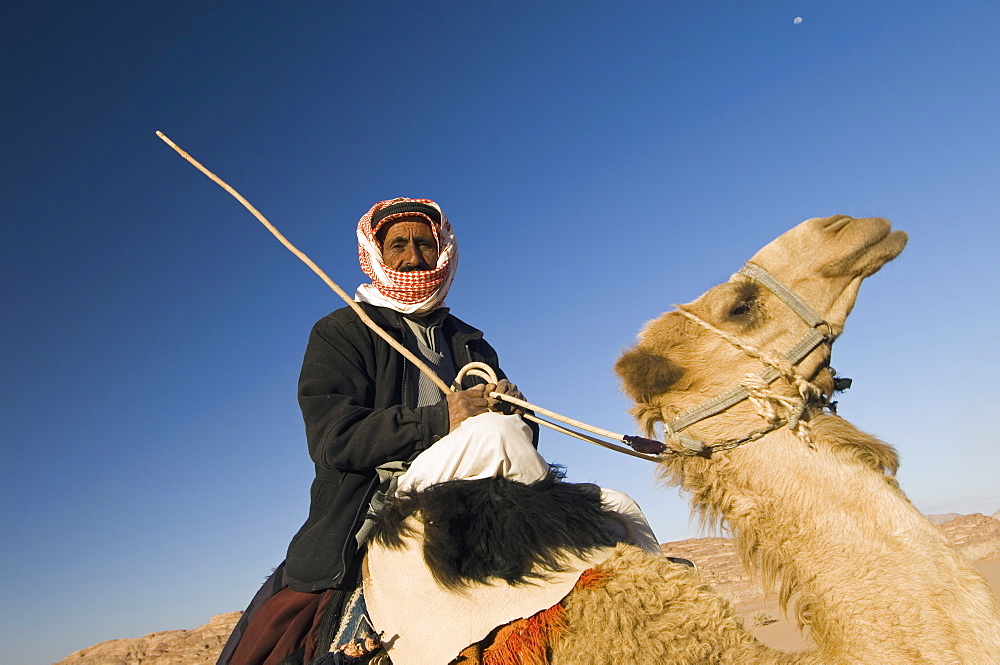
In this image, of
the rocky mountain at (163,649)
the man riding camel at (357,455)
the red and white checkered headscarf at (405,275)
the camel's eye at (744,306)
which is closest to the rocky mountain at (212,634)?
the rocky mountain at (163,649)

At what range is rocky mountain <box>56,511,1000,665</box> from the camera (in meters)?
17.5

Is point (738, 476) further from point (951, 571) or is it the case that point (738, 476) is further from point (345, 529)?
point (345, 529)

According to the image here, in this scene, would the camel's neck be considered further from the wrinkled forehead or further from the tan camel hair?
the wrinkled forehead

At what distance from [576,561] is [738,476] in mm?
605

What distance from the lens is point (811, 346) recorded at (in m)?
2.14

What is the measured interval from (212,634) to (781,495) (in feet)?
74.1

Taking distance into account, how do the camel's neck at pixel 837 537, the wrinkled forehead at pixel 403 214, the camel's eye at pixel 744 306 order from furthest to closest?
the wrinkled forehead at pixel 403 214 → the camel's eye at pixel 744 306 → the camel's neck at pixel 837 537

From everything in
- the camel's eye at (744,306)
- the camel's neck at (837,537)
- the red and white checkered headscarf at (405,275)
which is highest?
the red and white checkered headscarf at (405,275)

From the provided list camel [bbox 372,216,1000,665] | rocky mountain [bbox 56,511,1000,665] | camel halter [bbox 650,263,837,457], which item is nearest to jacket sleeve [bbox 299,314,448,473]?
camel [bbox 372,216,1000,665]

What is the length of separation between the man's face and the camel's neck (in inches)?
76.1

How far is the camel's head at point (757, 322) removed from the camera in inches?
Answer: 86.5

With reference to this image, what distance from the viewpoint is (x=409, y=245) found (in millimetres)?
3684

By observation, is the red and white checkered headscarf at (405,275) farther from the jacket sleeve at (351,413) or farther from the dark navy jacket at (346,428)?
the jacket sleeve at (351,413)

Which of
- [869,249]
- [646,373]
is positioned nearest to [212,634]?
[646,373]
